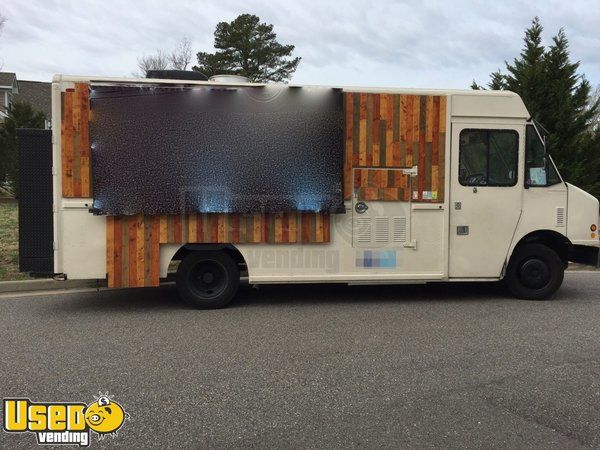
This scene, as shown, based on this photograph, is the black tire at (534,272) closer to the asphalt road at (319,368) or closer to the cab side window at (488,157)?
the asphalt road at (319,368)

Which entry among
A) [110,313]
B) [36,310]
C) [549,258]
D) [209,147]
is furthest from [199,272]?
[549,258]

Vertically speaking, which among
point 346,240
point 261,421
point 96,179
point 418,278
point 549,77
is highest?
point 549,77

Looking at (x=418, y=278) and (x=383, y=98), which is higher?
(x=383, y=98)

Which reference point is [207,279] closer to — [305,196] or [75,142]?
[305,196]

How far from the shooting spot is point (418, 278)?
7258mm

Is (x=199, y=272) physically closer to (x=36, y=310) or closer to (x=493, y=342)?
(x=36, y=310)

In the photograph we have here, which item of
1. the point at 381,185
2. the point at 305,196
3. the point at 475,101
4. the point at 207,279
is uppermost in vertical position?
the point at 475,101

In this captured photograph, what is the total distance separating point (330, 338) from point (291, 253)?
1.69 metres

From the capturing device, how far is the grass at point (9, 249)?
8539 mm

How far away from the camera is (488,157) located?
7.27 m

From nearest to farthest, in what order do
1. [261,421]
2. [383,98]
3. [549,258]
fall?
[261,421], [383,98], [549,258]

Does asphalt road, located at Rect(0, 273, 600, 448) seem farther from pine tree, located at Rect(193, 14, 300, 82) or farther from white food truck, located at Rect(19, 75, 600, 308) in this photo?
pine tree, located at Rect(193, 14, 300, 82)

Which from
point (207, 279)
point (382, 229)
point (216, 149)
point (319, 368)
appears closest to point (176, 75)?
point (216, 149)

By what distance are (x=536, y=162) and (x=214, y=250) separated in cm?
464
